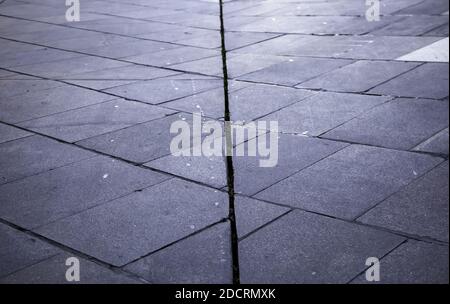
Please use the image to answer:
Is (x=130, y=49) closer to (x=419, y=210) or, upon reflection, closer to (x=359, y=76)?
(x=359, y=76)

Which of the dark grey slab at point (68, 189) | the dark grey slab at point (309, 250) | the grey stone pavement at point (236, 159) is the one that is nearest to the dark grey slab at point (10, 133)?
the grey stone pavement at point (236, 159)

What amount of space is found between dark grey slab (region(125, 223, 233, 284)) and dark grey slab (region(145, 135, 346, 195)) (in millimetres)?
738

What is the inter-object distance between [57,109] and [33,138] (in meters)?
0.85

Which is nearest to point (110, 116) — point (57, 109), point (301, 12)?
point (57, 109)

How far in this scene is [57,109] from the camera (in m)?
6.36

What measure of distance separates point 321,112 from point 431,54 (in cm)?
220

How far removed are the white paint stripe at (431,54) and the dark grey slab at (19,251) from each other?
5.02m

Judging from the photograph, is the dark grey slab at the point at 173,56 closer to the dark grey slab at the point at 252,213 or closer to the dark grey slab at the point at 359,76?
the dark grey slab at the point at 359,76

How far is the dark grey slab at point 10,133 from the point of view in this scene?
18.5 feet

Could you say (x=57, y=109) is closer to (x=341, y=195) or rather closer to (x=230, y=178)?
(x=230, y=178)

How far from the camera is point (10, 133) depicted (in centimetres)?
575

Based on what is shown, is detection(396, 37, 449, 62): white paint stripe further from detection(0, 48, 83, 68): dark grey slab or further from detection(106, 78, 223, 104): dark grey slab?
detection(0, 48, 83, 68): dark grey slab
